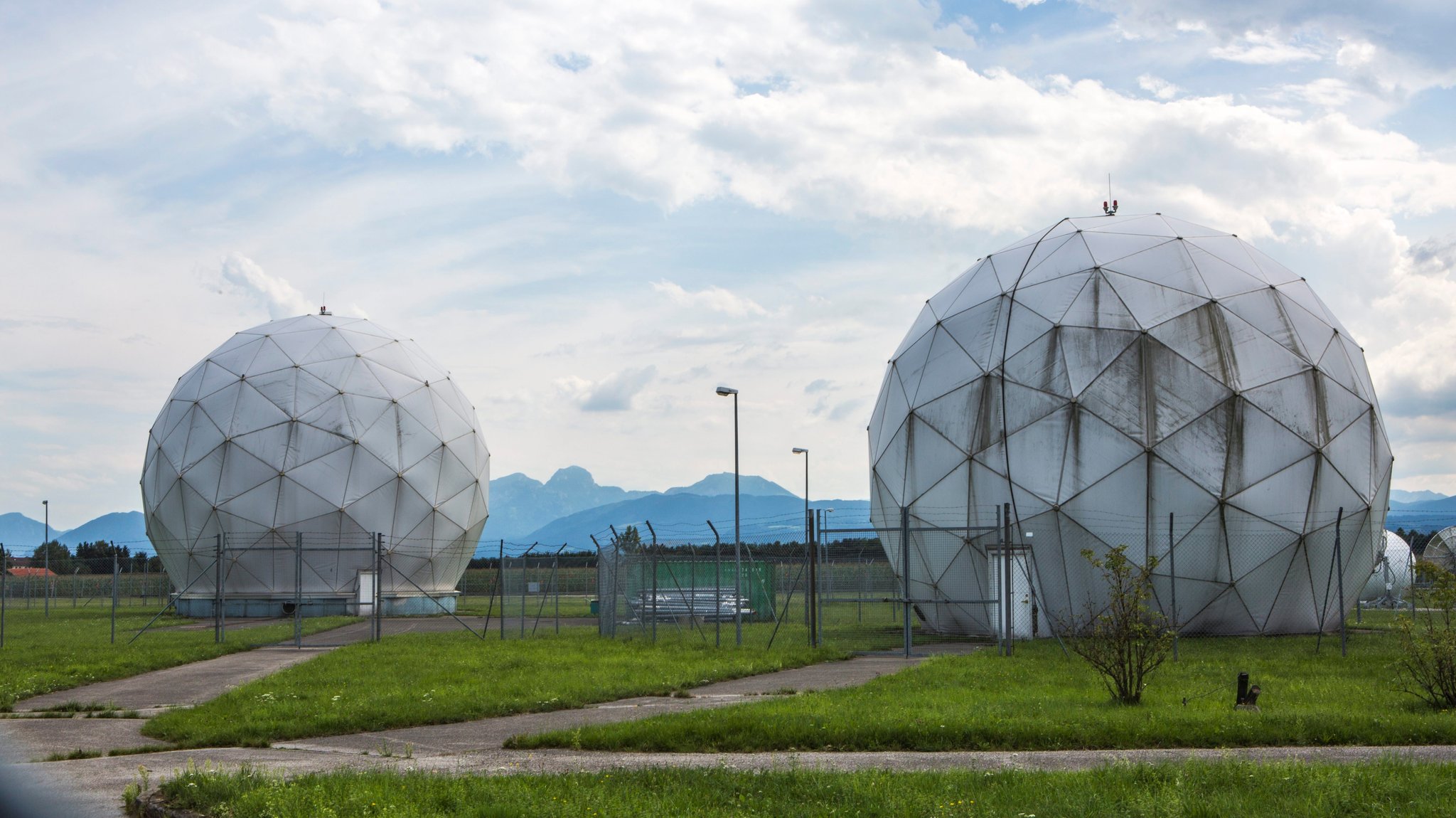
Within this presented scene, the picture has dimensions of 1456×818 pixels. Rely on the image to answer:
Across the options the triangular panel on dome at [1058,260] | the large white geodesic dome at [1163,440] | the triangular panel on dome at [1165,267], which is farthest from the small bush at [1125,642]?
the triangular panel on dome at [1058,260]

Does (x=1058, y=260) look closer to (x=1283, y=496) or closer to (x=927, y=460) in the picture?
(x=927, y=460)

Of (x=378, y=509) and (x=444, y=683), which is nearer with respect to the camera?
(x=444, y=683)

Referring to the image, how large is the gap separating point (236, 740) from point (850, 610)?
3114 centimetres

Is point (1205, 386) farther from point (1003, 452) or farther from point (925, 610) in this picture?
point (925, 610)

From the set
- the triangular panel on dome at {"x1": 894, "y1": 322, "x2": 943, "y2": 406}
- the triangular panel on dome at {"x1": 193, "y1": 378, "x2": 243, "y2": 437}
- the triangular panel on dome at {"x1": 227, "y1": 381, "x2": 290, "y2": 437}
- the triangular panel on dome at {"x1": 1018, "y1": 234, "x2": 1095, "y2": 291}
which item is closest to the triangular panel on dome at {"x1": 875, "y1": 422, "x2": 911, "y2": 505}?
the triangular panel on dome at {"x1": 894, "y1": 322, "x2": 943, "y2": 406}

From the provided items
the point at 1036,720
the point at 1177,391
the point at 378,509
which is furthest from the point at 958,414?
the point at 378,509

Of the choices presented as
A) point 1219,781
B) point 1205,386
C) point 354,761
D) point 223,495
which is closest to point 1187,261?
point 1205,386

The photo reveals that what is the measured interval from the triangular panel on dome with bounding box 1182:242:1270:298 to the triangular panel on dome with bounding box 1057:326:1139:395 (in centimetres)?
239

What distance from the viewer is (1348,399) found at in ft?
81.4

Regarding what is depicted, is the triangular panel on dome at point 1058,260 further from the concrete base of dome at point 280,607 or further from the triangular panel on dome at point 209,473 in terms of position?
the triangular panel on dome at point 209,473

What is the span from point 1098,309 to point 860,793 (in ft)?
61.8

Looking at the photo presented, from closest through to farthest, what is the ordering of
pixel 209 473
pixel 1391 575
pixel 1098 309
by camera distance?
1. pixel 1098 309
2. pixel 209 473
3. pixel 1391 575

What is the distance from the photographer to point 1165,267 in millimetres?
25406

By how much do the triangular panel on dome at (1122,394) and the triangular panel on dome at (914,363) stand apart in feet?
14.3
